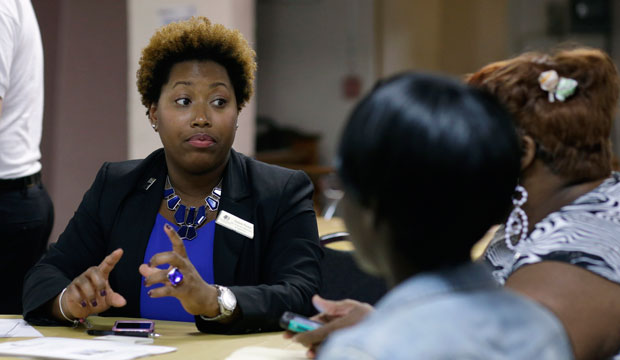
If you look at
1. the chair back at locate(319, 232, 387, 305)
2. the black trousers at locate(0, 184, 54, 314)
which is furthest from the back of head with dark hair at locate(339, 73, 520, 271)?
the black trousers at locate(0, 184, 54, 314)

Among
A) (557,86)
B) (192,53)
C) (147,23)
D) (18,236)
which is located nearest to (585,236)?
(557,86)

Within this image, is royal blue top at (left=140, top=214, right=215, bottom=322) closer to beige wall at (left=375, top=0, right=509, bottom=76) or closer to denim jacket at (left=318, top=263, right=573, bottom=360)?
denim jacket at (left=318, top=263, right=573, bottom=360)

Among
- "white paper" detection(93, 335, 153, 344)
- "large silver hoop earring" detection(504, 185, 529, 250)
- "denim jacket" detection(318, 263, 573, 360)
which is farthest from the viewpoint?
"white paper" detection(93, 335, 153, 344)

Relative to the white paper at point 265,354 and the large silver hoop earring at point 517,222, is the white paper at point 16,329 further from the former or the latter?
the large silver hoop earring at point 517,222

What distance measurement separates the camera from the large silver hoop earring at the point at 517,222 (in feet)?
5.07

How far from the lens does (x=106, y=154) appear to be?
5.32 meters

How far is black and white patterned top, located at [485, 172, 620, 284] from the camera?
4.32ft

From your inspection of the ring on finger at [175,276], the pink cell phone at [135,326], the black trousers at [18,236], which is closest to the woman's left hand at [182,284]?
the ring on finger at [175,276]

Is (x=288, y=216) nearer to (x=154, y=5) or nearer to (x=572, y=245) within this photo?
(x=572, y=245)

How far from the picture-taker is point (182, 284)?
162 cm

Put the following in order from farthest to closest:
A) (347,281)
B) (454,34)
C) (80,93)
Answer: (454,34), (80,93), (347,281)

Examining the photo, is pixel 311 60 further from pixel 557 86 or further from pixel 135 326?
pixel 557 86

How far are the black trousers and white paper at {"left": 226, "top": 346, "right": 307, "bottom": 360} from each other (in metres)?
1.16

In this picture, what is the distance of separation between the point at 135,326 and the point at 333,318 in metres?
0.51
